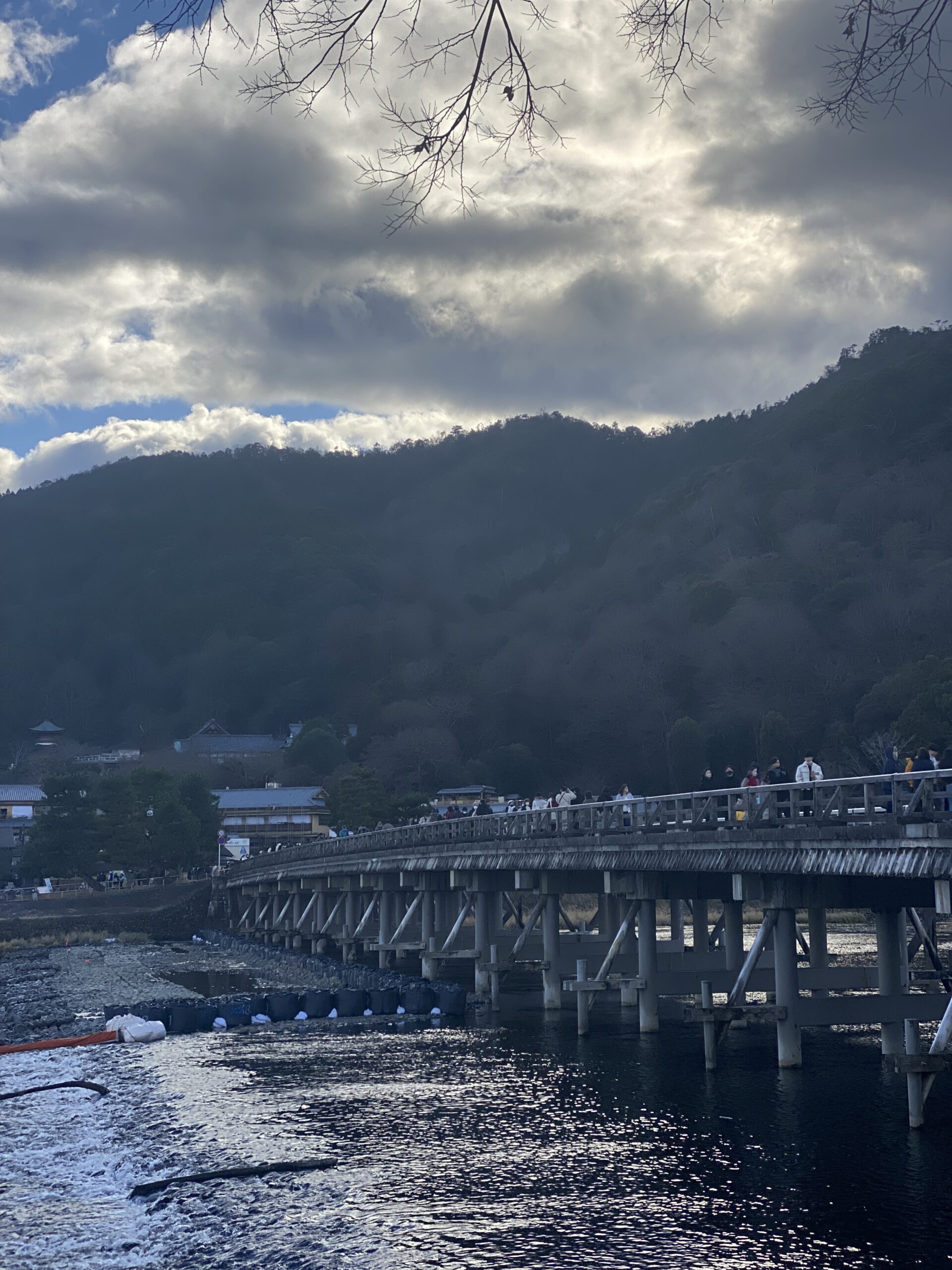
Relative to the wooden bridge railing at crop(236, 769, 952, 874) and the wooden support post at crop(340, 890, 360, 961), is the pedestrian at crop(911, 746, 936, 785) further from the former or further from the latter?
the wooden support post at crop(340, 890, 360, 961)

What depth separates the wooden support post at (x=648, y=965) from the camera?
29.3 meters

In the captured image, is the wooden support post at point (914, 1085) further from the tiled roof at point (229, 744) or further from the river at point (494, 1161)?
the tiled roof at point (229, 744)

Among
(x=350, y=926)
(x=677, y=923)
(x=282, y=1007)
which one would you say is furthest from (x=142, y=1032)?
(x=350, y=926)

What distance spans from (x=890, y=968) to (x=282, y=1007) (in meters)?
18.7

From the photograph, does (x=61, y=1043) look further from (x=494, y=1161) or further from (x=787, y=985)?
(x=787, y=985)

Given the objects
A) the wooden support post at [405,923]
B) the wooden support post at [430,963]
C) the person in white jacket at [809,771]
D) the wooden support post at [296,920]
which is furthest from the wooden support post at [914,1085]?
the wooden support post at [296,920]

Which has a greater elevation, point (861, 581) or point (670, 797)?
point (861, 581)

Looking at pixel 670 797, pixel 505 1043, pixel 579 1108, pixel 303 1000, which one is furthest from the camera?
pixel 303 1000

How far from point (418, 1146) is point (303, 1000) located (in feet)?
60.1

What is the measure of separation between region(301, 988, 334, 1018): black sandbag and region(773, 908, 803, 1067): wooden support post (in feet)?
53.5

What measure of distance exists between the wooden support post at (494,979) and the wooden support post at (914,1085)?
64.7 ft

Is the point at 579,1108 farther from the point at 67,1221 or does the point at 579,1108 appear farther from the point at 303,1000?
the point at 303,1000

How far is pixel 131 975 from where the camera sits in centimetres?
5316

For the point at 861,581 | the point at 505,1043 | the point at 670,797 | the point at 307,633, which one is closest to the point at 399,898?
the point at 505,1043
